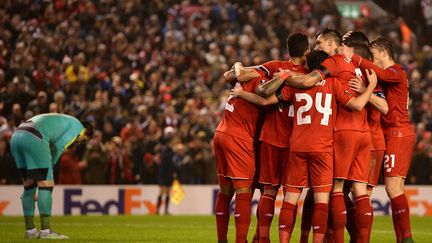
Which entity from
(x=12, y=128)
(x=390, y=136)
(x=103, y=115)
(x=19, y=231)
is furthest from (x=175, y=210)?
(x=390, y=136)

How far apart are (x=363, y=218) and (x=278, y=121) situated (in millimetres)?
1453

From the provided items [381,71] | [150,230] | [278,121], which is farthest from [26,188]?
[381,71]

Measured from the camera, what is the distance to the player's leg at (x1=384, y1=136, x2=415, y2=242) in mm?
11273

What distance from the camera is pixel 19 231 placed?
14.5 m

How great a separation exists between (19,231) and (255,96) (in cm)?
576

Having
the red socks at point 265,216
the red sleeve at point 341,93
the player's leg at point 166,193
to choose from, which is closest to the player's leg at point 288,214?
the red socks at point 265,216

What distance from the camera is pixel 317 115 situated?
10.1m

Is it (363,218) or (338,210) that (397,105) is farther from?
(338,210)

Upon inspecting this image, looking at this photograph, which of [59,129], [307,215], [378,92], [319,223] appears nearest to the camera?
[319,223]

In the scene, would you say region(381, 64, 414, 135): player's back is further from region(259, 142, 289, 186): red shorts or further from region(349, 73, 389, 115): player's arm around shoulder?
region(259, 142, 289, 186): red shorts

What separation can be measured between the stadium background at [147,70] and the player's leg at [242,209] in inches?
454

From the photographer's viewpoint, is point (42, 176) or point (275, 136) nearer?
point (275, 136)

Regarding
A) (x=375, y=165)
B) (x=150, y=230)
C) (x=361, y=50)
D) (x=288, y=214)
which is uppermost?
(x=361, y=50)

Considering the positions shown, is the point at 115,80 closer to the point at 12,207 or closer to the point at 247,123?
the point at 12,207
